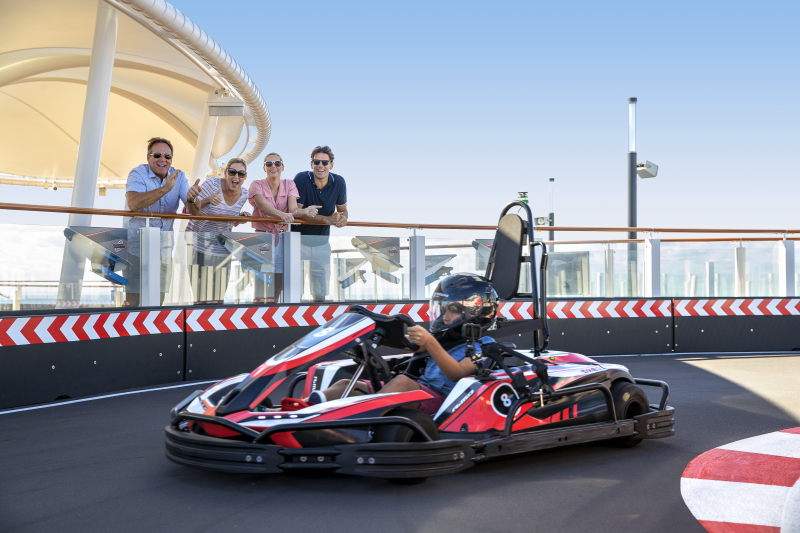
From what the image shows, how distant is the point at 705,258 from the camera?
35.1 feet

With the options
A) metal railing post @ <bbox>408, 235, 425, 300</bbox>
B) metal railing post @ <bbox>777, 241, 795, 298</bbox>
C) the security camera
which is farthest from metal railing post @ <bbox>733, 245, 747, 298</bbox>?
the security camera

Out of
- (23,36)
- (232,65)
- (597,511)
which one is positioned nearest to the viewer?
(597,511)

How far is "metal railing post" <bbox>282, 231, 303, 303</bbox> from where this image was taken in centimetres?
893

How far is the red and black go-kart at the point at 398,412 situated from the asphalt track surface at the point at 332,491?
0.50ft

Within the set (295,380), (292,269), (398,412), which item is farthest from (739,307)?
(398,412)

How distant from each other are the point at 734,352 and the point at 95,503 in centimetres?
919

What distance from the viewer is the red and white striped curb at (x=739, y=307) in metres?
10.6

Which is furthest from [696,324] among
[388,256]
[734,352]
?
[388,256]

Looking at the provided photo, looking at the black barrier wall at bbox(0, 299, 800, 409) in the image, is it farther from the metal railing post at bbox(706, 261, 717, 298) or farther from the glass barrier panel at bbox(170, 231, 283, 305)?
the metal railing post at bbox(706, 261, 717, 298)

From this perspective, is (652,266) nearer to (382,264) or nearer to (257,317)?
(382,264)

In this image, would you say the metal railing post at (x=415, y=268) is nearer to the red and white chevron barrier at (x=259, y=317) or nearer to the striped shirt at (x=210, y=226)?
the red and white chevron barrier at (x=259, y=317)

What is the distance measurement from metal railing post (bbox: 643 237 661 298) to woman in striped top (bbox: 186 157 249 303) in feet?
18.8

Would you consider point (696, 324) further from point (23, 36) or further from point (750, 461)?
point (23, 36)

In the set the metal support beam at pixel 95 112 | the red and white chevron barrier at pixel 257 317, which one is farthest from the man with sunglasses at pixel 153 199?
the metal support beam at pixel 95 112
